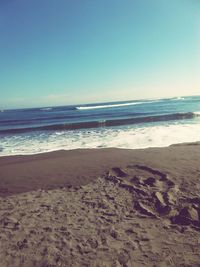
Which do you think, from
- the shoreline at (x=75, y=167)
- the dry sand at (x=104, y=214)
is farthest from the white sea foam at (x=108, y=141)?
the dry sand at (x=104, y=214)

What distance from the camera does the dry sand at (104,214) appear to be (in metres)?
3.29

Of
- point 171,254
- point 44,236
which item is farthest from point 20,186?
point 171,254

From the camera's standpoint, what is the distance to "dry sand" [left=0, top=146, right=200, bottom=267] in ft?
10.8

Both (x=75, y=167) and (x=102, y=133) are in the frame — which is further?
(x=102, y=133)

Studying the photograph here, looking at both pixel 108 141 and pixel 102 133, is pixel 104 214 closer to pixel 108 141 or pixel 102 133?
pixel 108 141

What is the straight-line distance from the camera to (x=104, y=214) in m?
4.33

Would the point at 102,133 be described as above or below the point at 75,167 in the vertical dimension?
below

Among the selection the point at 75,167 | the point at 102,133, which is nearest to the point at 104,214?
the point at 75,167

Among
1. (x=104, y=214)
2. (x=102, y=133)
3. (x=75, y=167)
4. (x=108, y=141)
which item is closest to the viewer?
(x=104, y=214)

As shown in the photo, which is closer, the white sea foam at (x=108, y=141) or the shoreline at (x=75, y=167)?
the shoreline at (x=75, y=167)

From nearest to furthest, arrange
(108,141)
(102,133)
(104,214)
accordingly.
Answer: (104,214), (108,141), (102,133)

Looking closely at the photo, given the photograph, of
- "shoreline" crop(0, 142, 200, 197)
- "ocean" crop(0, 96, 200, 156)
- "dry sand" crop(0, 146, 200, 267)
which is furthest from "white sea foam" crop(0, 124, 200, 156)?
"dry sand" crop(0, 146, 200, 267)

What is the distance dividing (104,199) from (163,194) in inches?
49.3

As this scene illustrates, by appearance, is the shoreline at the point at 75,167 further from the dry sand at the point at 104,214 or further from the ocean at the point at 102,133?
the ocean at the point at 102,133
